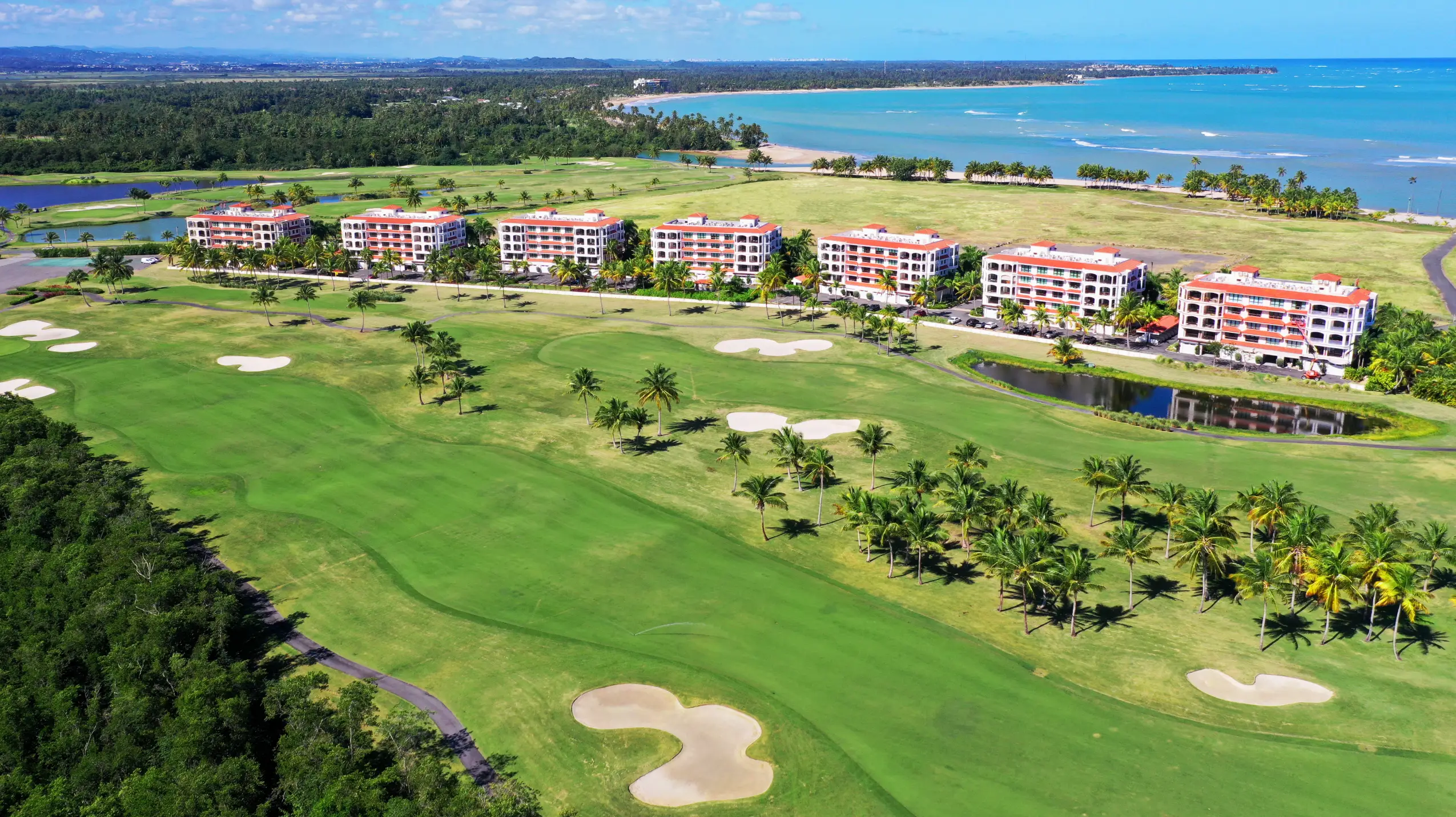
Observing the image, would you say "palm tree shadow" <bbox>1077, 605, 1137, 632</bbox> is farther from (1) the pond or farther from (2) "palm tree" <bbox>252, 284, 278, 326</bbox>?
(2) "palm tree" <bbox>252, 284, 278, 326</bbox>

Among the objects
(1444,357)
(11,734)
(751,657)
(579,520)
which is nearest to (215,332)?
(579,520)

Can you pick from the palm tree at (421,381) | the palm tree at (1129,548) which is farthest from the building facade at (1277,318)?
the palm tree at (421,381)

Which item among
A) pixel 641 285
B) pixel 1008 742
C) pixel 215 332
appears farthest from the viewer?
pixel 641 285

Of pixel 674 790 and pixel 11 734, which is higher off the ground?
pixel 11 734

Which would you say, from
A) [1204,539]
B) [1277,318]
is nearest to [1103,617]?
[1204,539]

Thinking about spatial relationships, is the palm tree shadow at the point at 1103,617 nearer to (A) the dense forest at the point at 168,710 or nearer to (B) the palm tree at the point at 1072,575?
(B) the palm tree at the point at 1072,575

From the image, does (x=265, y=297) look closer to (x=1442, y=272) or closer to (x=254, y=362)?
(x=254, y=362)

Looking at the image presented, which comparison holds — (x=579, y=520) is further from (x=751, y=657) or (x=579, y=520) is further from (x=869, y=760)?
(x=869, y=760)

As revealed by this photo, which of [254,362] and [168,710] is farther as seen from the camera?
[254,362]
